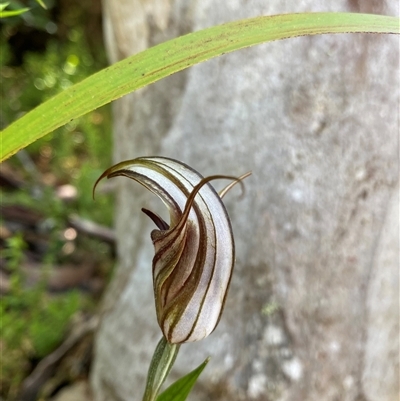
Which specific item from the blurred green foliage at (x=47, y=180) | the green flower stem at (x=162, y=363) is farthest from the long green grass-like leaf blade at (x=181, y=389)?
the blurred green foliage at (x=47, y=180)

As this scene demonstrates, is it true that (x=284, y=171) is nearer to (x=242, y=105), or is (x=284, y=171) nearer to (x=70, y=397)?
(x=242, y=105)

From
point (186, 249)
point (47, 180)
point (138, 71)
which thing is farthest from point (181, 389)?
point (47, 180)

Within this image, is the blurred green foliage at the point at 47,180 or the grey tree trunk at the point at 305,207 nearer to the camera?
the grey tree trunk at the point at 305,207

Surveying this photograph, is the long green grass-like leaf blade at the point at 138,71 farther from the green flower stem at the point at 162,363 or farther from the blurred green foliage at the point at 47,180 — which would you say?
the blurred green foliage at the point at 47,180

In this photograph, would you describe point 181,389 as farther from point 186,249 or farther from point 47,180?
point 47,180

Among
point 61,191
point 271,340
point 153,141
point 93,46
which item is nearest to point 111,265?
point 61,191
